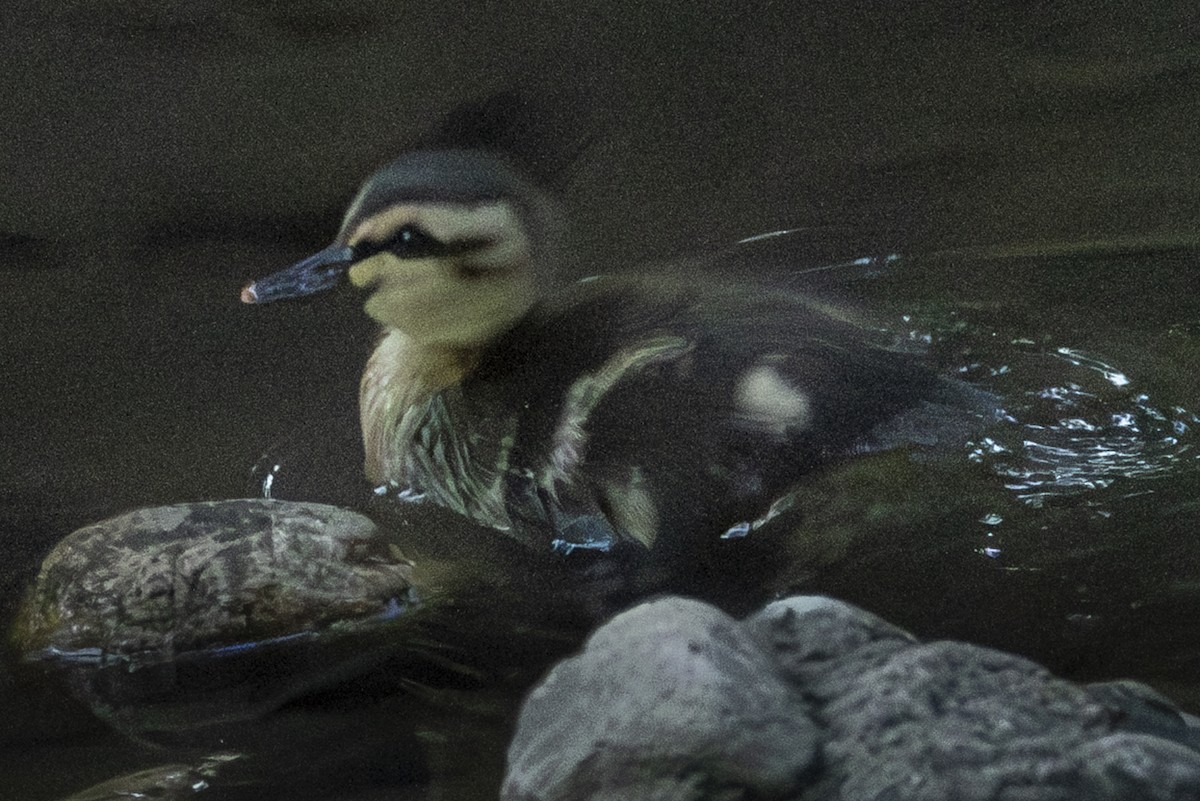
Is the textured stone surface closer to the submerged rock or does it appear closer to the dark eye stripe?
the submerged rock

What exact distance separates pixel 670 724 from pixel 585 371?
0.43 m

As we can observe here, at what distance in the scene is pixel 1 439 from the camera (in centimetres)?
132

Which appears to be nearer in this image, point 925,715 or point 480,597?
point 925,715

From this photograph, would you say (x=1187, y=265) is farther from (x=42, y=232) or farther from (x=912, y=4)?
(x=42, y=232)

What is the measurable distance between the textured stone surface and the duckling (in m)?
0.11

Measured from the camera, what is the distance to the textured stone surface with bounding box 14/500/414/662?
1155mm

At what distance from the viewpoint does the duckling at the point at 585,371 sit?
3.87ft

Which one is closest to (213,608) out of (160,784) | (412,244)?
(160,784)

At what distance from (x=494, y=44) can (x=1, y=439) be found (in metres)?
→ 0.53

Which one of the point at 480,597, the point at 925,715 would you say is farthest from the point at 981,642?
the point at 480,597

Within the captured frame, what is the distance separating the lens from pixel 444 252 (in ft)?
3.93

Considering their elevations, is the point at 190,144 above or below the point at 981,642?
above

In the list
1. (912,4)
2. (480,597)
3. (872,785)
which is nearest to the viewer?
(872,785)

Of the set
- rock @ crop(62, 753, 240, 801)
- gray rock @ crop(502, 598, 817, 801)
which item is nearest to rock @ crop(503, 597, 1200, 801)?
gray rock @ crop(502, 598, 817, 801)
